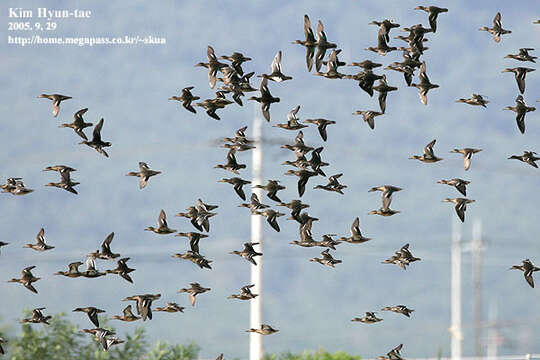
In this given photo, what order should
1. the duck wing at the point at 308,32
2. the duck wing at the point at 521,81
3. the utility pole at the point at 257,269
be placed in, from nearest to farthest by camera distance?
the duck wing at the point at 308,32 < the duck wing at the point at 521,81 < the utility pole at the point at 257,269

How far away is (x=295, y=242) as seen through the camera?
11.2m

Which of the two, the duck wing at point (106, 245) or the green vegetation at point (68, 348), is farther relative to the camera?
the green vegetation at point (68, 348)

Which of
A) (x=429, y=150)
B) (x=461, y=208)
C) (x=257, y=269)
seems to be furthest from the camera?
(x=257, y=269)

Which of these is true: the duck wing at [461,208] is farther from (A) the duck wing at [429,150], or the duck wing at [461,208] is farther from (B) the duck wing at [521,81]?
(B) the duck wing at [521,81]

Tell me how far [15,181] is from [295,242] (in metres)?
3.37

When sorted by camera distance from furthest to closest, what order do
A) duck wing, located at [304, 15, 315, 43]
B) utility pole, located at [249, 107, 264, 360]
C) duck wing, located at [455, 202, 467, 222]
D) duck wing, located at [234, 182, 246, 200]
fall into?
utility pole, located at [249, 107, 264, 360]
duck wing, located at [234, 182, 246, 200]
duck wing, located at [455, 202, 467, 222]
duck wing, located at [304, 15, 315, 43]

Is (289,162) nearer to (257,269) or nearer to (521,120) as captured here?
(521,120)

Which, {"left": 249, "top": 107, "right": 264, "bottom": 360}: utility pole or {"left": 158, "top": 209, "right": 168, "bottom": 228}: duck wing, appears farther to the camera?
{"left": 249, "top": 107, "right": 264, "bottom": 360}: utility pole

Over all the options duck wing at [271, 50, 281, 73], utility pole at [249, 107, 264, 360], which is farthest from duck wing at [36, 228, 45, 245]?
utility pole at [249, 107, 264, 360]

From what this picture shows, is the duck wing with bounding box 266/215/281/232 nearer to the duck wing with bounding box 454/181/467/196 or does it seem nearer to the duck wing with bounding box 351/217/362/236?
the duck wing with bounding box 351/217/362/236

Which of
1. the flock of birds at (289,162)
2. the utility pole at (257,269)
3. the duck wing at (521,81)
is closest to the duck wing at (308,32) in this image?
the flock of birds at (289,162)

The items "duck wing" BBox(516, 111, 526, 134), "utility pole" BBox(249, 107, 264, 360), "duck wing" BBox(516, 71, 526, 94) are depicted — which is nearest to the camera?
"duck wing" BBox(516, 111, 526, 134)

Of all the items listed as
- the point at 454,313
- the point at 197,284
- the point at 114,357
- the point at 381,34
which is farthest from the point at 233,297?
the point at 454,313

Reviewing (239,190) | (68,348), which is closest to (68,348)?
(68,348)
